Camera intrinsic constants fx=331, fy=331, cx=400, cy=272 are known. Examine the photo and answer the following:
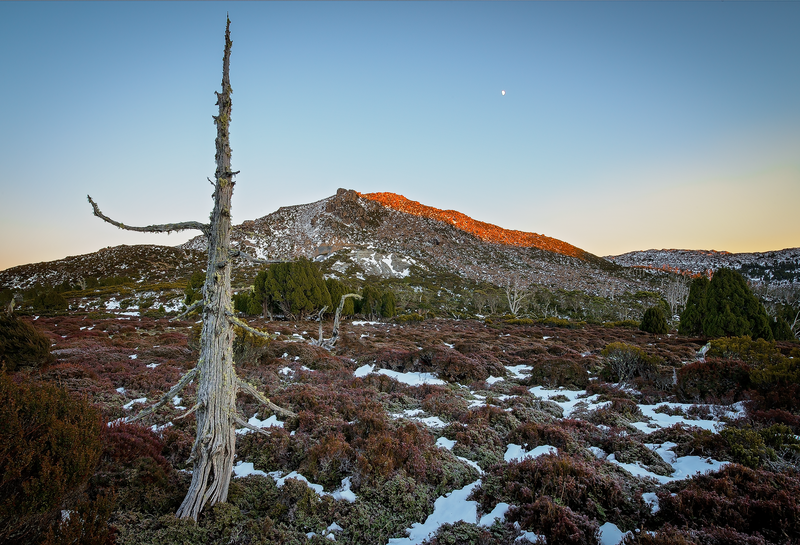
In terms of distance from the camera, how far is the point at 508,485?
14.8 feet

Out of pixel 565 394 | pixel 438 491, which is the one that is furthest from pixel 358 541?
pixel 565 394

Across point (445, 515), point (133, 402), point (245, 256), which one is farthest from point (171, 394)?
point (133, 402)

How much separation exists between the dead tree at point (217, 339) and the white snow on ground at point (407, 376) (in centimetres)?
698

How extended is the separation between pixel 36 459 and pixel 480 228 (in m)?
183

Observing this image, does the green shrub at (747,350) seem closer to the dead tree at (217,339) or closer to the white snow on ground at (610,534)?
the white snow on ground at (610,534)

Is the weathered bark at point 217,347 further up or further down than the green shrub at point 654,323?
further up

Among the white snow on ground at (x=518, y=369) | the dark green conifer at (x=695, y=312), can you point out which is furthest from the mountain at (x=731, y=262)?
the white snow on ground at (x=518, y=369)

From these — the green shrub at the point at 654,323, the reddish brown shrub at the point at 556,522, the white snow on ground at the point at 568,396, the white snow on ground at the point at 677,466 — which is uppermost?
the reddish brown shrub at the point at 556,522

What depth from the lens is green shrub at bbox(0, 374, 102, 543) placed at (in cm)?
266

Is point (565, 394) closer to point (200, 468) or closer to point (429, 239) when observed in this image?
point (200, 468)

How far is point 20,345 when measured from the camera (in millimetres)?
9523

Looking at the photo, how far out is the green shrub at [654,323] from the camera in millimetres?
23500

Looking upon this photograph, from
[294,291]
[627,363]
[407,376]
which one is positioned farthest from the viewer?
[294,291]

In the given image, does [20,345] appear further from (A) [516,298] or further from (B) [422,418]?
(A) [516,298]
